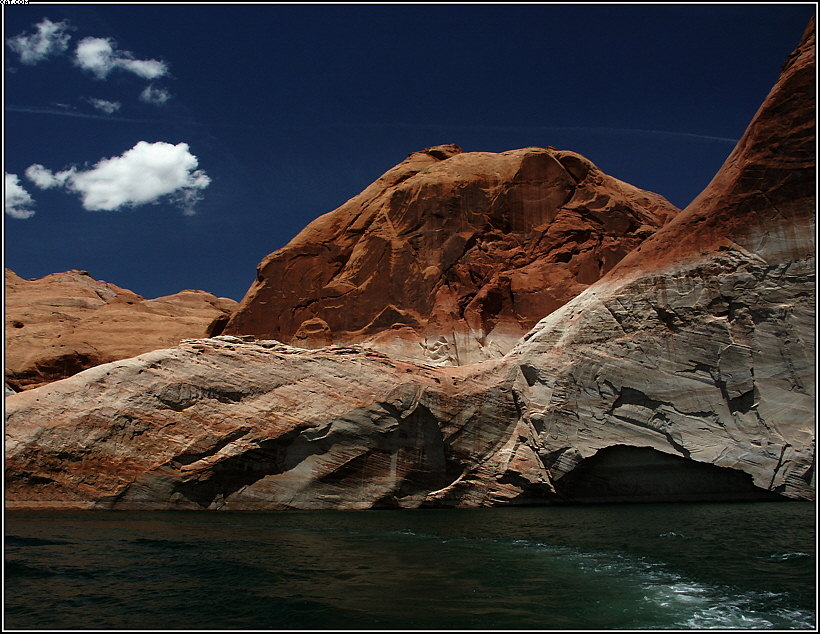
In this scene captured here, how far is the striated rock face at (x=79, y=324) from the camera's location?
51.9m

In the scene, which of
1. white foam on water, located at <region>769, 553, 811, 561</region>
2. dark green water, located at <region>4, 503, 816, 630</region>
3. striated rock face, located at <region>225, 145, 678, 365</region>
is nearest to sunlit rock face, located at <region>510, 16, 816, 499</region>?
dark green water, located at <region>4, 503, 816, 630</region>

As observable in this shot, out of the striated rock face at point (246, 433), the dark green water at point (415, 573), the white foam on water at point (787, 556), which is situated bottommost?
the white foam on water at point (787, 556)

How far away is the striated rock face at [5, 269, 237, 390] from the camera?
170 feet

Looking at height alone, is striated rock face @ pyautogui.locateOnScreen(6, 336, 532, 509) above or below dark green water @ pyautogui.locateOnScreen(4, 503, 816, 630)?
above

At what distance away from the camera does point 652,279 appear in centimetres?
2559

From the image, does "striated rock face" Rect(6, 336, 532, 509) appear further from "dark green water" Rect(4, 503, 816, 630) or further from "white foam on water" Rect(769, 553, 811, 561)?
Answer: "white foam on water" Rect(769, 553, 811, 561)

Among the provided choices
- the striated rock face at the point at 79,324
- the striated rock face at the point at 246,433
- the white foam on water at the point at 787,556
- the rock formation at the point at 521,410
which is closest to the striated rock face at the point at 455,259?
the striated rock face at the point at 79,324

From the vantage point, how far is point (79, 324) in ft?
193

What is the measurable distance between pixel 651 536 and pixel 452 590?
23.8 feet

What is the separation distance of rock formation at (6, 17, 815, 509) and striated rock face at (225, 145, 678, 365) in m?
18.4

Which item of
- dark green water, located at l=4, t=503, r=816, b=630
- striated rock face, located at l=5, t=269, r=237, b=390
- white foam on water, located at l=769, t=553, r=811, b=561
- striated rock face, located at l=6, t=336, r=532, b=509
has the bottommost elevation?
white foam on water, located at l=769, t=553, r=811, b=561

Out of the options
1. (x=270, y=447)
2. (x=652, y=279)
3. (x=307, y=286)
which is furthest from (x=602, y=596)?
(x=307, y=286)

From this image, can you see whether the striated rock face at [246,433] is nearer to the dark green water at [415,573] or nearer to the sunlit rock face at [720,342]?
the dark green water at [415,573]

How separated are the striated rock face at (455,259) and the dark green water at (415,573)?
2662cm
